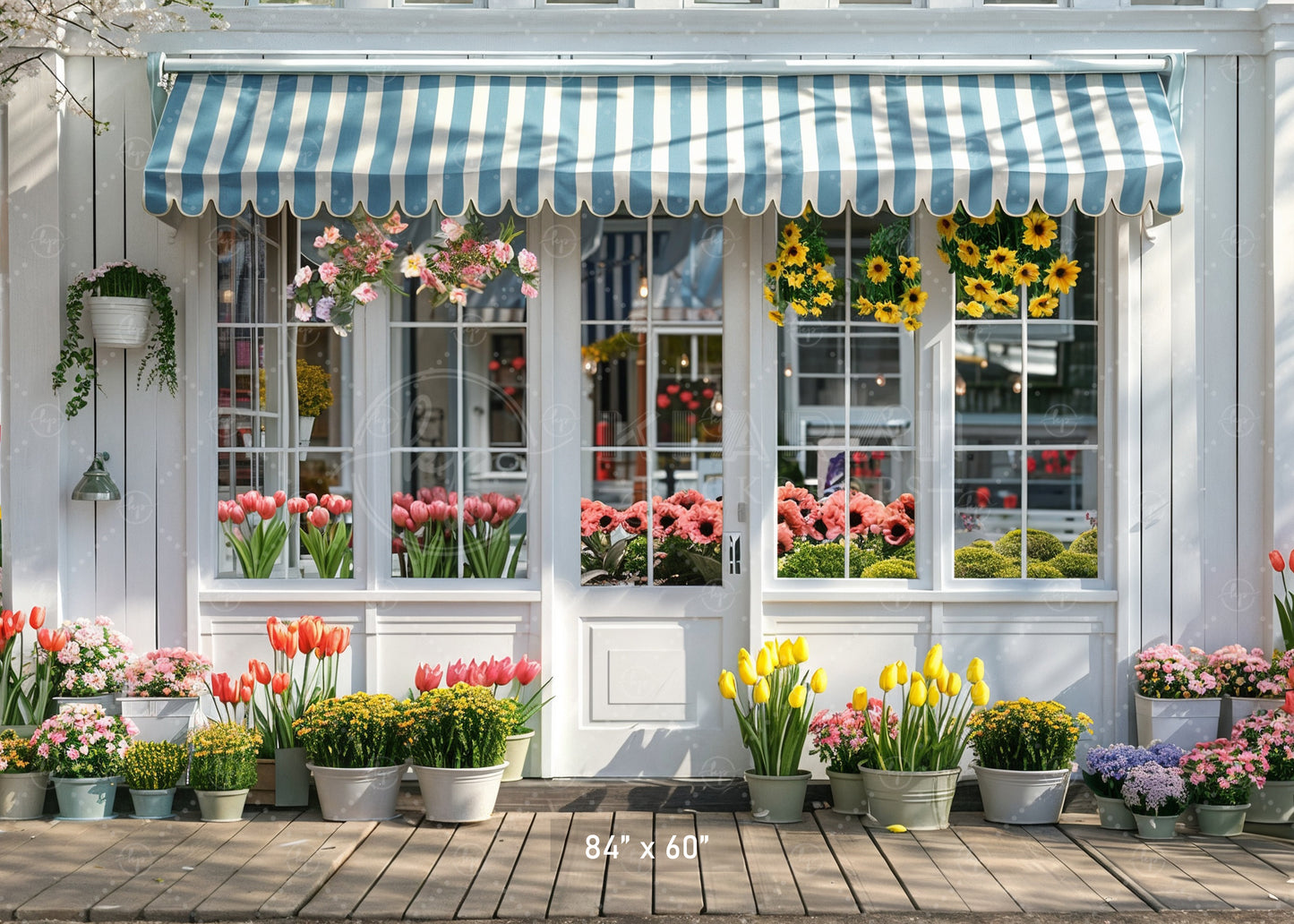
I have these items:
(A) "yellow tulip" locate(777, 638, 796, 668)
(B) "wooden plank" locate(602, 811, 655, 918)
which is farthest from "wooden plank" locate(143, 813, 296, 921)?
(A) "yellow tulip" locate(777, 638, 796, 668)

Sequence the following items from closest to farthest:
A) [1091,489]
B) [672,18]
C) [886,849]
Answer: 1. [886,849]
2. [672,18]
3. [1091,489]

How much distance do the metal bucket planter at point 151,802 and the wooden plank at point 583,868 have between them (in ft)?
5.63

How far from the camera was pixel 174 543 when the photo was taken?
18.7ft

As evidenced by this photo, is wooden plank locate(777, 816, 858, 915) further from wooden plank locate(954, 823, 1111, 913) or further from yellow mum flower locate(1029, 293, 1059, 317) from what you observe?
yellow mum flower locate(1029, 293, 1059, 317)

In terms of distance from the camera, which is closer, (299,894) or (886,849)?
(299,894)

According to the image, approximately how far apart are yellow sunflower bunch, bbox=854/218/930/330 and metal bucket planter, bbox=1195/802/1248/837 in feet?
7.72

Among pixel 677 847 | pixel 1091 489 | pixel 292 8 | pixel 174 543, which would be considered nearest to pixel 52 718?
pixel 174 543

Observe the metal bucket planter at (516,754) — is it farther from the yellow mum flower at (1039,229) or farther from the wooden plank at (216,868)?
the yellow mum flower at (1039,229)

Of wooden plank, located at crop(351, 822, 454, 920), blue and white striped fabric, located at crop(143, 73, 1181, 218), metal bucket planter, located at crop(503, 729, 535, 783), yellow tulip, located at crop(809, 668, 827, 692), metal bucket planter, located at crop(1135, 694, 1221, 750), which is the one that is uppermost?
blue and white striped fabric, located at crop(143, 73, 1181, 218)

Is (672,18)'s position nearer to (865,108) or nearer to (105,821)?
(865,108)

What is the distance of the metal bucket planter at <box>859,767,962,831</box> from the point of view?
510cm

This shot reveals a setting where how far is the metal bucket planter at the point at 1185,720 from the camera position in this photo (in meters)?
5.35

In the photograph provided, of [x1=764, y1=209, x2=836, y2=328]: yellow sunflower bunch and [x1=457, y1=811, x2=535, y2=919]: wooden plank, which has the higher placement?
[x1=764, y1=209, x2=836, y2=328]: yellow sunflower bunch

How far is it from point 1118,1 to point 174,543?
16.2 feet
